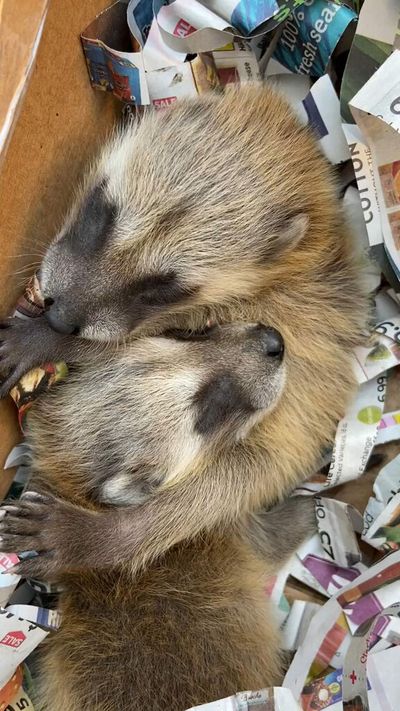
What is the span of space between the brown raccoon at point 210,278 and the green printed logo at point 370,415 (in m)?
0.11

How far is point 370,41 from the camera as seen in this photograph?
96.7 inches

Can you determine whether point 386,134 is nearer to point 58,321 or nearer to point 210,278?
point 210,278

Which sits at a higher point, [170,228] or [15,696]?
[170,228]

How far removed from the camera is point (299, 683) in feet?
7.98

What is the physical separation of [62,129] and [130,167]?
30cm

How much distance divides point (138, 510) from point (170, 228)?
876 mm

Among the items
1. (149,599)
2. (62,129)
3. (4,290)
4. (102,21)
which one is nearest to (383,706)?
(149,599)

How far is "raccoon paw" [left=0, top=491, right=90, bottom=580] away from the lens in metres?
2.24

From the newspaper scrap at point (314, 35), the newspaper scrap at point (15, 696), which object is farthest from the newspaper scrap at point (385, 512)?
the newspaper scrap at point (314, 35)

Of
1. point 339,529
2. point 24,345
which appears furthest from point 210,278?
point 339,529

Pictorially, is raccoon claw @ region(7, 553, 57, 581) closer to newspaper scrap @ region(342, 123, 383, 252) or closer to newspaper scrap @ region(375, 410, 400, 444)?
newspaper scrap @ region(375, 410, 400, 444)

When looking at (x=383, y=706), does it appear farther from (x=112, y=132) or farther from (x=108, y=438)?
(x=112, y=132)

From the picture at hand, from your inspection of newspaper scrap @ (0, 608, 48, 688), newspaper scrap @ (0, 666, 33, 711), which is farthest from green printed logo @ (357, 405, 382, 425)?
newspaper scrap @ (0, 666, 33, 711)

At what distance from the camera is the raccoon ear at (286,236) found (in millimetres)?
2295
